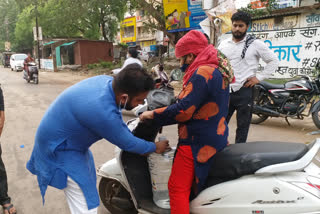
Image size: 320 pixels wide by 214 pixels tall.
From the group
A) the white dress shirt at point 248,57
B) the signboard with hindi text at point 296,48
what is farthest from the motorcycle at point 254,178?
the signboard with hindi text at point 296,48

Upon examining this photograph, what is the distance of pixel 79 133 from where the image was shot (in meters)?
1.52

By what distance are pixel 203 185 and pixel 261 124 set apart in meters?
4.22

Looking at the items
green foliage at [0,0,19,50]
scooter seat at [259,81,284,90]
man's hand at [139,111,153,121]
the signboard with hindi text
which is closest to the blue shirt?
man's hand at [139,111,153,121]

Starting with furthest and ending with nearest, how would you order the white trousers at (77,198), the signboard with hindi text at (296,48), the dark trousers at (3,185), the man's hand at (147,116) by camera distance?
the signboard with hindi text at (296,48) < the dark trousers at (3,185) < the man's hand at (147,116) < the white trousers at (77,198)

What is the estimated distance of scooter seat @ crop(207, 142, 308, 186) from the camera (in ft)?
5.35

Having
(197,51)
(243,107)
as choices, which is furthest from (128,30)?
(197,51)

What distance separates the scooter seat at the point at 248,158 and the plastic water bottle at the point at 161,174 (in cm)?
32

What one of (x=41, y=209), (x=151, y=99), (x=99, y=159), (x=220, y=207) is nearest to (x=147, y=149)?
(x=151, y=99)

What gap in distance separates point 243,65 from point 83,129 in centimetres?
226

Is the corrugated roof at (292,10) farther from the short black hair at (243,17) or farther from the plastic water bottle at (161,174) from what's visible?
the plastic water bottle at (161,174)

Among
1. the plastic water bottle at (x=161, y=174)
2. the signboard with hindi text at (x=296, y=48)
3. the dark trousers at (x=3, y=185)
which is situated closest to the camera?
the plastic water bottle at (x=161, y=174)

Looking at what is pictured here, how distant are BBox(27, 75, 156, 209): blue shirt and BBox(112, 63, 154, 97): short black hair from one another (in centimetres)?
6

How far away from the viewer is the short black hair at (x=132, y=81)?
1.48m

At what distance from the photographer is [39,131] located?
5.32 feet
